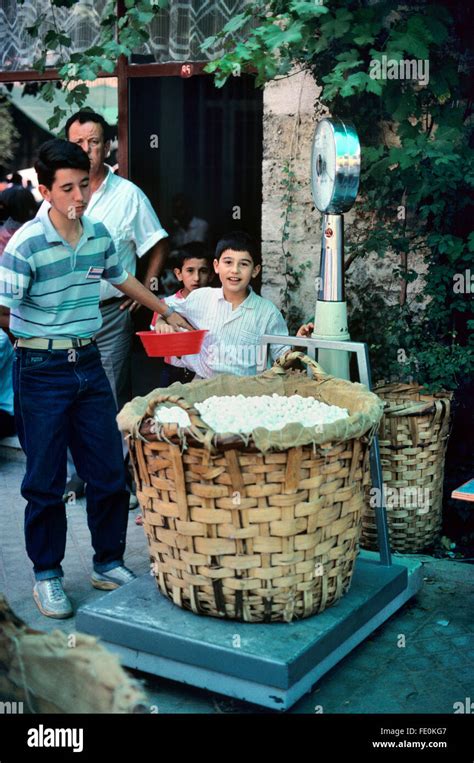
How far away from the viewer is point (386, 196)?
5184 millimetres

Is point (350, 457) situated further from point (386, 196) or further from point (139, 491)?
point (386, 196)

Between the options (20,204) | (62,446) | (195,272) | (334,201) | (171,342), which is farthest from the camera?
(20,204)

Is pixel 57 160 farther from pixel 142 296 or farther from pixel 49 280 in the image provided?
pixel 142 296

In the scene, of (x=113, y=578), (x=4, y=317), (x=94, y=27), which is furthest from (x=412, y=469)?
(x=94, y=27)

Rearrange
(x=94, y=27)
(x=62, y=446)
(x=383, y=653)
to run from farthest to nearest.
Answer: (x=94, y=27) < (x=62, y=446) < (x=383, y=653)

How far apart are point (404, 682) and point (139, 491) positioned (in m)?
1.30

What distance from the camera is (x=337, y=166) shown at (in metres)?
3.95

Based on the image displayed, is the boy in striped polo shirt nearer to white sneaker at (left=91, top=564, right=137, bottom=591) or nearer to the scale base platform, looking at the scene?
white sneaker at (left=91, top=564, right=137, bottom=591)

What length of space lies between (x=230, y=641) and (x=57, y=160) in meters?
2.16

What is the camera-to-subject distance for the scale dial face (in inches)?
156

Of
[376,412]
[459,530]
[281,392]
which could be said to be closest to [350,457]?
[376,412]

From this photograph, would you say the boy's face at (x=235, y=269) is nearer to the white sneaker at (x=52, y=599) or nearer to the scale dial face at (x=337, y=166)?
the scale dial face at (x=337, y=166)

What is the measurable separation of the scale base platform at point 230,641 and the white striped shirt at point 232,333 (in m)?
1.37

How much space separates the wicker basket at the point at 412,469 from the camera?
4.67 meters
